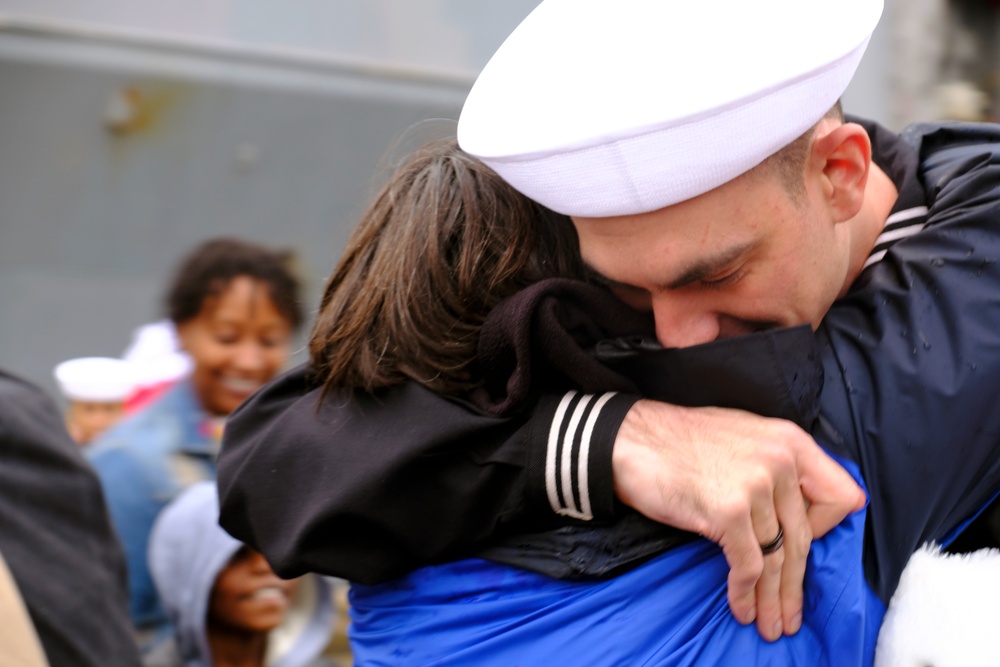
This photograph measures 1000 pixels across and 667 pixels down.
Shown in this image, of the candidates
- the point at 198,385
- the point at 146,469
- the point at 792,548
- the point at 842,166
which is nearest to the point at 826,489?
the point at 792,548

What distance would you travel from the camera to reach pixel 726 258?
1.26 metres

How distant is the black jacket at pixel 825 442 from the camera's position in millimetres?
1237

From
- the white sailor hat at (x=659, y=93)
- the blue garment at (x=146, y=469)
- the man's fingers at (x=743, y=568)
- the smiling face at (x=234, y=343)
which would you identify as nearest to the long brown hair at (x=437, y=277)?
the white sailor hat at (x=659, y=93)

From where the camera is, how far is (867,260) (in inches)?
56.6

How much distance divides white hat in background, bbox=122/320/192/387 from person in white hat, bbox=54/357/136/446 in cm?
5

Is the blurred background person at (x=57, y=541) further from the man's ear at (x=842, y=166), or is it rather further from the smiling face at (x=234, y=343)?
the smiling face at (x=234, y=343)

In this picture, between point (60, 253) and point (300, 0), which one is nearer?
point (60, 253)

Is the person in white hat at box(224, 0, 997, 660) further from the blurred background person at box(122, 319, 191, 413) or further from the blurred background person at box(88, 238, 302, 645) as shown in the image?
the blurred background person at box(122, 319, 191, 413)

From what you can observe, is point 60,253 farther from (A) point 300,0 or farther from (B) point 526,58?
(B) point 526,58

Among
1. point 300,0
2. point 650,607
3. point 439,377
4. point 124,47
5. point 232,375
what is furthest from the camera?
point 300,0

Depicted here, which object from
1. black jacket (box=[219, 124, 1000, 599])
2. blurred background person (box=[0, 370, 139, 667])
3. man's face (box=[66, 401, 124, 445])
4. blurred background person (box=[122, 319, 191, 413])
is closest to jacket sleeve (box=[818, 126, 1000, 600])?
black jacket (box=[219, 124, 1000, 599])

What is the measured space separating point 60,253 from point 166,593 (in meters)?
1.91

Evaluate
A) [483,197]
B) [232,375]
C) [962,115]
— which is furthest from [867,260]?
[962,115]

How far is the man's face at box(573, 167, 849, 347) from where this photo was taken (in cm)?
125
